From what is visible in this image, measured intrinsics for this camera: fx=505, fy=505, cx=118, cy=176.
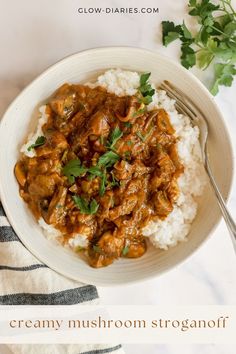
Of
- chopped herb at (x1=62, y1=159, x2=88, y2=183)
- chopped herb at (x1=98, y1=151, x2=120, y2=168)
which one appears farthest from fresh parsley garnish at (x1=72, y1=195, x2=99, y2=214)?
chopped herb at (x1=98, y1=151, x2=120, y2=168)

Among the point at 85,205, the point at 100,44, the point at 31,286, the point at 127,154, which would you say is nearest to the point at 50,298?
the point at 31,286

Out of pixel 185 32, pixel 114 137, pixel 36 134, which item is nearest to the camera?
pixel 114 137

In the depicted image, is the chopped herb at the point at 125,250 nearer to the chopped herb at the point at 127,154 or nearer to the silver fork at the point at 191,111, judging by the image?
the chopped herb at the point at 127,154

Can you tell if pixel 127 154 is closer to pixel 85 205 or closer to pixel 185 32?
pixel 85 205

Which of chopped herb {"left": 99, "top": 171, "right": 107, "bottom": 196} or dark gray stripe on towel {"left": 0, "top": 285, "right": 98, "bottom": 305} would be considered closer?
chopped herb {"left": 99, "top": 171, "right": 107, "bottom": 196}

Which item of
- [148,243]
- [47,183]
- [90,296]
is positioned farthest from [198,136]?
[90,296]

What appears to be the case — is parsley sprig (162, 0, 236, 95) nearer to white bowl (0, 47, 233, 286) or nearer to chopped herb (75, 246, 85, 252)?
white bowl (0, 47, 233, 286)

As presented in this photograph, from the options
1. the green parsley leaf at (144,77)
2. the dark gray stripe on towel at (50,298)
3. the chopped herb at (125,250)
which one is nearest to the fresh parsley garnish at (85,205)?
the chopped herb at (125,250)
